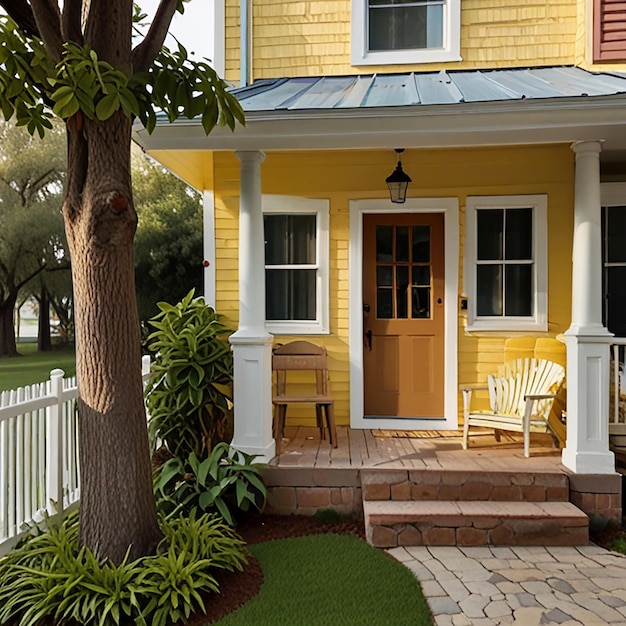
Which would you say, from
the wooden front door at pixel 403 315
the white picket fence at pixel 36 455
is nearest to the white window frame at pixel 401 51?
the wooden front door at pixel 403 315

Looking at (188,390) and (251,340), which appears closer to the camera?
(251,340)

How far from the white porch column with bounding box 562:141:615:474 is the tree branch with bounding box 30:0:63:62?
11.0 feet

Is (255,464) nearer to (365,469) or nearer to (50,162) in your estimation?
(365,469)

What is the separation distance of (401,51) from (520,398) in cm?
338

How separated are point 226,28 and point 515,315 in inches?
152

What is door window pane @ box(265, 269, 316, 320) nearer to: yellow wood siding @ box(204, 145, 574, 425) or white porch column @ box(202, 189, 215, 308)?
yellow wood siding @ box(204, 145, 574, 425)

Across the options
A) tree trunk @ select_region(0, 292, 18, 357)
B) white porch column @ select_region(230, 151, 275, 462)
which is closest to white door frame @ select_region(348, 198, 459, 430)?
white porch column @ select_region(230, 151, 275, 462)

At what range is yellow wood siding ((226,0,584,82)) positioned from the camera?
4.87 m

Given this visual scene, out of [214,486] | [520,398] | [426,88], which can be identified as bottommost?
[214,486]

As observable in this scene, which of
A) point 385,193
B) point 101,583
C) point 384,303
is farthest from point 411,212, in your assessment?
point 101,583

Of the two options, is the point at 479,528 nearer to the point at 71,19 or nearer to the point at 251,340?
the point at 251,340

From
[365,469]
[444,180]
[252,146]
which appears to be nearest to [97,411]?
[365,469]

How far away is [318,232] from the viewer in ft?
16.1

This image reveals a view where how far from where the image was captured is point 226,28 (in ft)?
16.7
